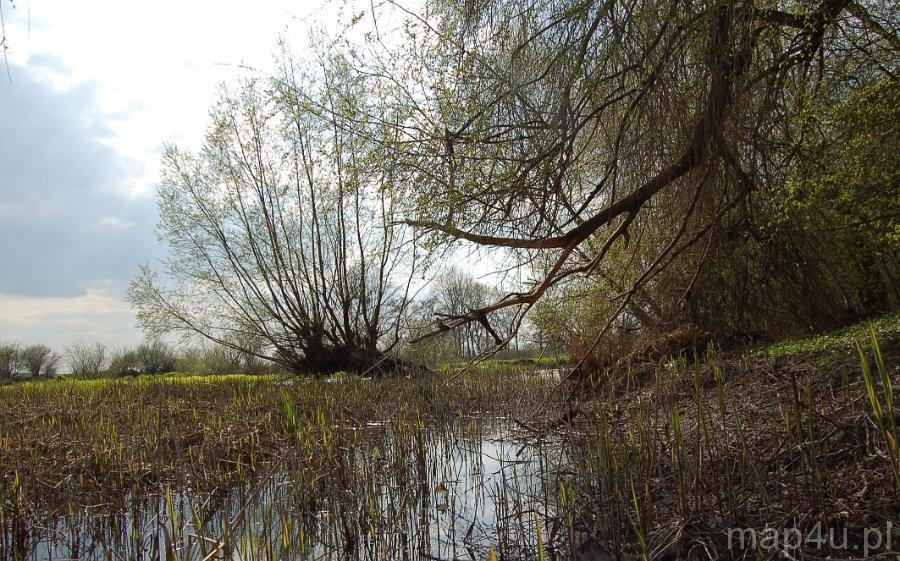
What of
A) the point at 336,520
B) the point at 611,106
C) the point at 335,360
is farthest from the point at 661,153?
the point at 335,360

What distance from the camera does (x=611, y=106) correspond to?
16.0ft

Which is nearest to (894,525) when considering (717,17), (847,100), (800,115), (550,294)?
(717,17)

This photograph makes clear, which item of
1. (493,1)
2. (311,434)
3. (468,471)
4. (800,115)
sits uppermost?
(493,1)

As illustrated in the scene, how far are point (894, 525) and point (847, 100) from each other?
197 inches

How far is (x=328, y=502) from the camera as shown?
353 centimetres

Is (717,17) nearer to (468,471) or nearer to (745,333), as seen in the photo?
(468,471)

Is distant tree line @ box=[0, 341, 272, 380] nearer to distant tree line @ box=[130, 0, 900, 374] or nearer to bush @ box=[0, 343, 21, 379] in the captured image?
bush @ box=[0, 343, 21, 379]

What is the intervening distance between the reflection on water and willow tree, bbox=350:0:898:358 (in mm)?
1875

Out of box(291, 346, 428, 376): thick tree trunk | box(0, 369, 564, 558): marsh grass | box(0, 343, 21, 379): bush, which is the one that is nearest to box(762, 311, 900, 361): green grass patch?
box(0, 369, 564, 558): marsh grass

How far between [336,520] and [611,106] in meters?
3.89

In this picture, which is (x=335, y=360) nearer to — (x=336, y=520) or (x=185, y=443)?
(x=185, y=443)

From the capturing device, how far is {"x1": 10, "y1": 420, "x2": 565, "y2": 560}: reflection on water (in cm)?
286

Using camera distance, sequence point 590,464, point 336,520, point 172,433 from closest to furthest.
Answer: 1. point 172,433
2. point 336,520
3. point 590,464

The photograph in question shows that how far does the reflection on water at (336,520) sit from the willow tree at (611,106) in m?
1.88
